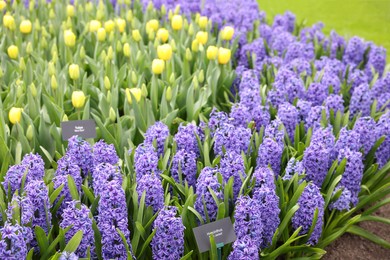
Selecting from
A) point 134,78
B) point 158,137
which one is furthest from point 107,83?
point 158,137

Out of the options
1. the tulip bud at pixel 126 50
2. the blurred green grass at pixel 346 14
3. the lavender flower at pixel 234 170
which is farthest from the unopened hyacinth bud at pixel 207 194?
the blurred green grass at pixel 346 14

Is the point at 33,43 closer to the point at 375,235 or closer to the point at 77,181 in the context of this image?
the point at 77,181

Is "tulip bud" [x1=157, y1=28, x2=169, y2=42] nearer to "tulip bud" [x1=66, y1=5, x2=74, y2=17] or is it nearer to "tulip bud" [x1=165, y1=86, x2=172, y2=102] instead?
"tulip bud" [x1=66, y1=5, x2=74, y2=17]

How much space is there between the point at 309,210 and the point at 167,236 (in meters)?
0.73

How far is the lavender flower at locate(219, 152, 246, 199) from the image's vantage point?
2.37 m

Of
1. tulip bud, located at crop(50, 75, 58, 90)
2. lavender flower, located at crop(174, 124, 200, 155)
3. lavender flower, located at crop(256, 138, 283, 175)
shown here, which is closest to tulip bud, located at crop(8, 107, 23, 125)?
tulip bud, located at crop(50, 75, 58, 90)

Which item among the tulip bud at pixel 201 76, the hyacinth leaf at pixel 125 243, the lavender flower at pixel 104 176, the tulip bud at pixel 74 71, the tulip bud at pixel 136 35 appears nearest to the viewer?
the hyacinth leaf at pixel 125 243

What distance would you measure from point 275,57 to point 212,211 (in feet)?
6.72

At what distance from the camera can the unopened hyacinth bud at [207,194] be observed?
2.22m

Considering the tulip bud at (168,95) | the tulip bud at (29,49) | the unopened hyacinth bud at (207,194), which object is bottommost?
the unopened hyacinth bud at (207,194)

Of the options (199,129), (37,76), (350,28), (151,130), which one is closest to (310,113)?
(199,129)

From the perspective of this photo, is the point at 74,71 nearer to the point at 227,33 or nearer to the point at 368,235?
the point at 227,33

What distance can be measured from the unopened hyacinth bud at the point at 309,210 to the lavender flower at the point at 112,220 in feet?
2.73

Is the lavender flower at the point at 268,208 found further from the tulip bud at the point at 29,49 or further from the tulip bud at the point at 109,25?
the tulip bud at the point at 109,25
